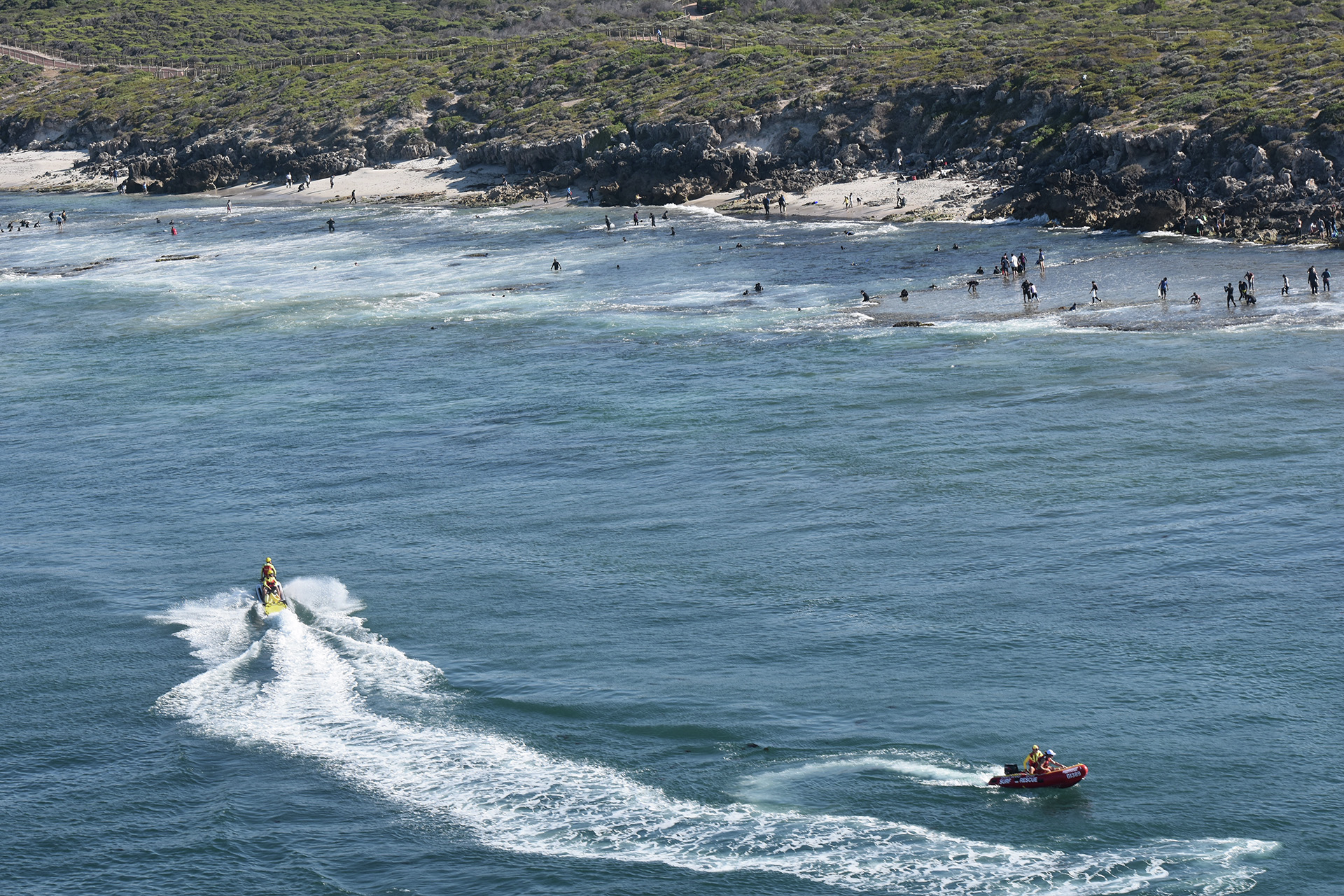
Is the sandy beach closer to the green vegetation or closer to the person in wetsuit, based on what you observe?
the green vegetation

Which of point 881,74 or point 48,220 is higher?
point 881,74

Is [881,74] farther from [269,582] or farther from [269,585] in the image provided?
[269,585]

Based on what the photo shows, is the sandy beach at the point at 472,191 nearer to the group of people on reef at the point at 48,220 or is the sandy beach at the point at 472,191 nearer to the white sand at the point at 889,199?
the white sand at the point at 889,199

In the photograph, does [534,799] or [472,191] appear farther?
[472,191]

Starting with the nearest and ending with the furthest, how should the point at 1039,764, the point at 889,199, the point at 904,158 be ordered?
the point at 1039,764
the point at 889,199
the point at 904,158

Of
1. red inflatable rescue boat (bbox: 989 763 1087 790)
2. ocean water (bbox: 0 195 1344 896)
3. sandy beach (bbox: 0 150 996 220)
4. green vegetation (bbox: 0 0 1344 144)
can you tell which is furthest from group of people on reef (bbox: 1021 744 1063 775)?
sandy beach (bbox: 0 150 996 220)

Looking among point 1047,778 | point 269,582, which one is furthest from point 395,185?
point 1047,778

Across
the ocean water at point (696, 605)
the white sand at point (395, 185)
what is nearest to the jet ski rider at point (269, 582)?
the ocean water at point (696, 605)
